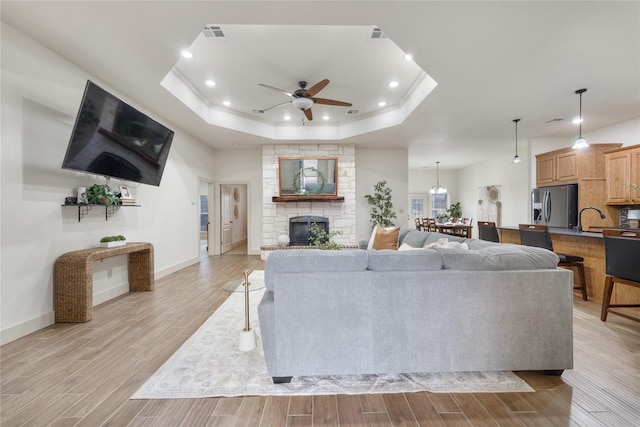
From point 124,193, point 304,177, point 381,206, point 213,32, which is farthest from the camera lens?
point 381,206

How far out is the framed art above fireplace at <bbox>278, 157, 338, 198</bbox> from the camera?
252 inches

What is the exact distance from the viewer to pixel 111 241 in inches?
131

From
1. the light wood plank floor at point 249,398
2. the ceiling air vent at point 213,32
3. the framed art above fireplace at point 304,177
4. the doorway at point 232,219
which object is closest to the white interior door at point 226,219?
the doorway at point 232,219

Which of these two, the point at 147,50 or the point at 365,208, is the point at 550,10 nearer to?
the point at 147,50

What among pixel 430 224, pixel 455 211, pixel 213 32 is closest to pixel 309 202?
pixel 430 224

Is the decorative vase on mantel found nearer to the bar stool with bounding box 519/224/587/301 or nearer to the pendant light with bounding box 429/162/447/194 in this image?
the bar stool with bounding box 519/224/587/301

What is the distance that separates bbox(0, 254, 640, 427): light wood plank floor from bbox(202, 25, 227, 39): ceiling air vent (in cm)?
315

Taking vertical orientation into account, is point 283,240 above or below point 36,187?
below

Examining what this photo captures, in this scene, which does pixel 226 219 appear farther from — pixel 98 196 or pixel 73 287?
pixel 73 287

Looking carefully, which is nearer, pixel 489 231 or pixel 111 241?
pixel 111 241

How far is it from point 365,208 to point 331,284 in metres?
5.40

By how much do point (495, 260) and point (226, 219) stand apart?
6.89m

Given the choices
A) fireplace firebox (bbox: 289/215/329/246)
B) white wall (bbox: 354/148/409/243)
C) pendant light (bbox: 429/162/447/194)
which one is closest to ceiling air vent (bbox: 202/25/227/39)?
fireplace firebox (bbox: 289/215/329/246)

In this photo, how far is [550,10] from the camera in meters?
2.12
